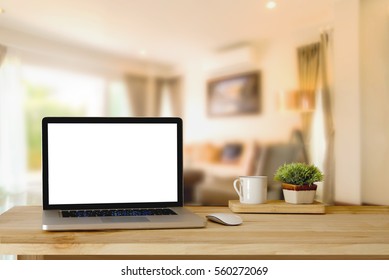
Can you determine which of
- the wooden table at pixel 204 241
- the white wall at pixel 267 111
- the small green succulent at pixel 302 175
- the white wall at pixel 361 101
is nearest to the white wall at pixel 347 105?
the white wall at pixel 361 101

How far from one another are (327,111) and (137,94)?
0.86 meters

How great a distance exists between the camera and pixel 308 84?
75.0 inches

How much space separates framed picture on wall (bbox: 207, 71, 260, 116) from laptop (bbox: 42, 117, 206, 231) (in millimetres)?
520

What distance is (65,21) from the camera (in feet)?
6.19

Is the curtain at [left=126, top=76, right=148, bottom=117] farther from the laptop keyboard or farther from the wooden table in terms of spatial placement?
the wooden table

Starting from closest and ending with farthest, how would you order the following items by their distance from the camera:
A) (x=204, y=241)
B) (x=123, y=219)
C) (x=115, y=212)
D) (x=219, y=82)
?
(x=204, y=241), (x=123, y=219), (x=115, y=212), (x=219, y=82)

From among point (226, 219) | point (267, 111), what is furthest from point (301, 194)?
point (267, 111)

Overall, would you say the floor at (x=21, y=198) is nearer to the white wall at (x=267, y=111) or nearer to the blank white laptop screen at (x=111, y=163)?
the blank white laptop screen at (x=111, y=163)

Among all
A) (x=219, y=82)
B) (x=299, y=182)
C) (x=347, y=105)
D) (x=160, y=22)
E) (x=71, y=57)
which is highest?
(x=160, y=22)

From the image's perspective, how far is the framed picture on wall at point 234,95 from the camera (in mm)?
1939

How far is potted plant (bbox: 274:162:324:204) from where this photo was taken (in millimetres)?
1566

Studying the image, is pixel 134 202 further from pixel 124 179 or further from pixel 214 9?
pixel 214 9

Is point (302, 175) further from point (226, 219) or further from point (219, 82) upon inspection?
point (219, 82)

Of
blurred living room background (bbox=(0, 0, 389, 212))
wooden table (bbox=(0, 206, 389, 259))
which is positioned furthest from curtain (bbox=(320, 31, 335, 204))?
wooden table (bbox=(0, 206, 389, 259))
